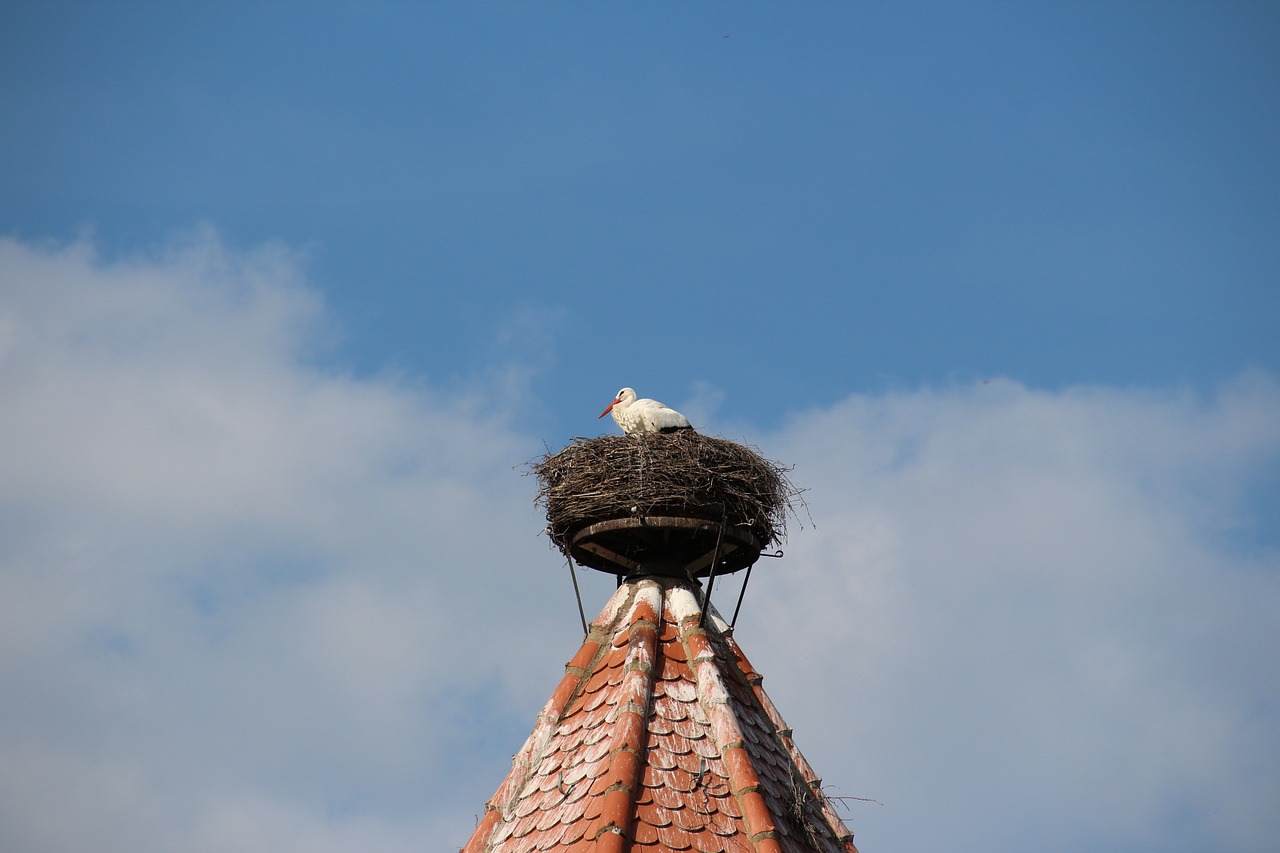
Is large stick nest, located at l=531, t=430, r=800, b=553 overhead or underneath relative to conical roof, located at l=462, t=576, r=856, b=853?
overhead

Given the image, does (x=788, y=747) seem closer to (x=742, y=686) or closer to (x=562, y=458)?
(x=742, y=686)

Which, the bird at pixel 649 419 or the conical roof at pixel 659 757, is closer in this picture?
the conical roof at pixel 659 757

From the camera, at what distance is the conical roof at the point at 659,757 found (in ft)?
33.4

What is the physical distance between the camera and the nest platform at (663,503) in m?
12.0

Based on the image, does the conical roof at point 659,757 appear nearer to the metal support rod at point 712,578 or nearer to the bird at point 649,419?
the metal support rod at point 712,578

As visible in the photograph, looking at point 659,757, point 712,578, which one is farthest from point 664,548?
point 659,757

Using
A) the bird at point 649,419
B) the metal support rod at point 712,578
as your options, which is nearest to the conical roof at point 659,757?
the metal support rod at point 712,578

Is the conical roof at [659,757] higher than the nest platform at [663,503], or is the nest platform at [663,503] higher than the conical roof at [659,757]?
the nest platform at [663,503]

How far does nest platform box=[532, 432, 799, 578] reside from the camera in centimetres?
1195

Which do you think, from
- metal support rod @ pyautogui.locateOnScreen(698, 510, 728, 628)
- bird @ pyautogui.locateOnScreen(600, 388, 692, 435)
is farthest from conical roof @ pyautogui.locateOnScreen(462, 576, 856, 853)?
bird @ pyautogui.locateOnScreen(600, 388, 692, 435)

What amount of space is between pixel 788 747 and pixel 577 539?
7.24 feet

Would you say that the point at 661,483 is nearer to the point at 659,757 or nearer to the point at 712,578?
the point at 712,578

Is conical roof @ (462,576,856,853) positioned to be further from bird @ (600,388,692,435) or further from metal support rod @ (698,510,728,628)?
bird @ (600,388,692,435)

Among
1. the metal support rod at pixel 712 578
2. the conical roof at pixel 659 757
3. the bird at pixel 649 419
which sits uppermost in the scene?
the bird at pixel 649 419
